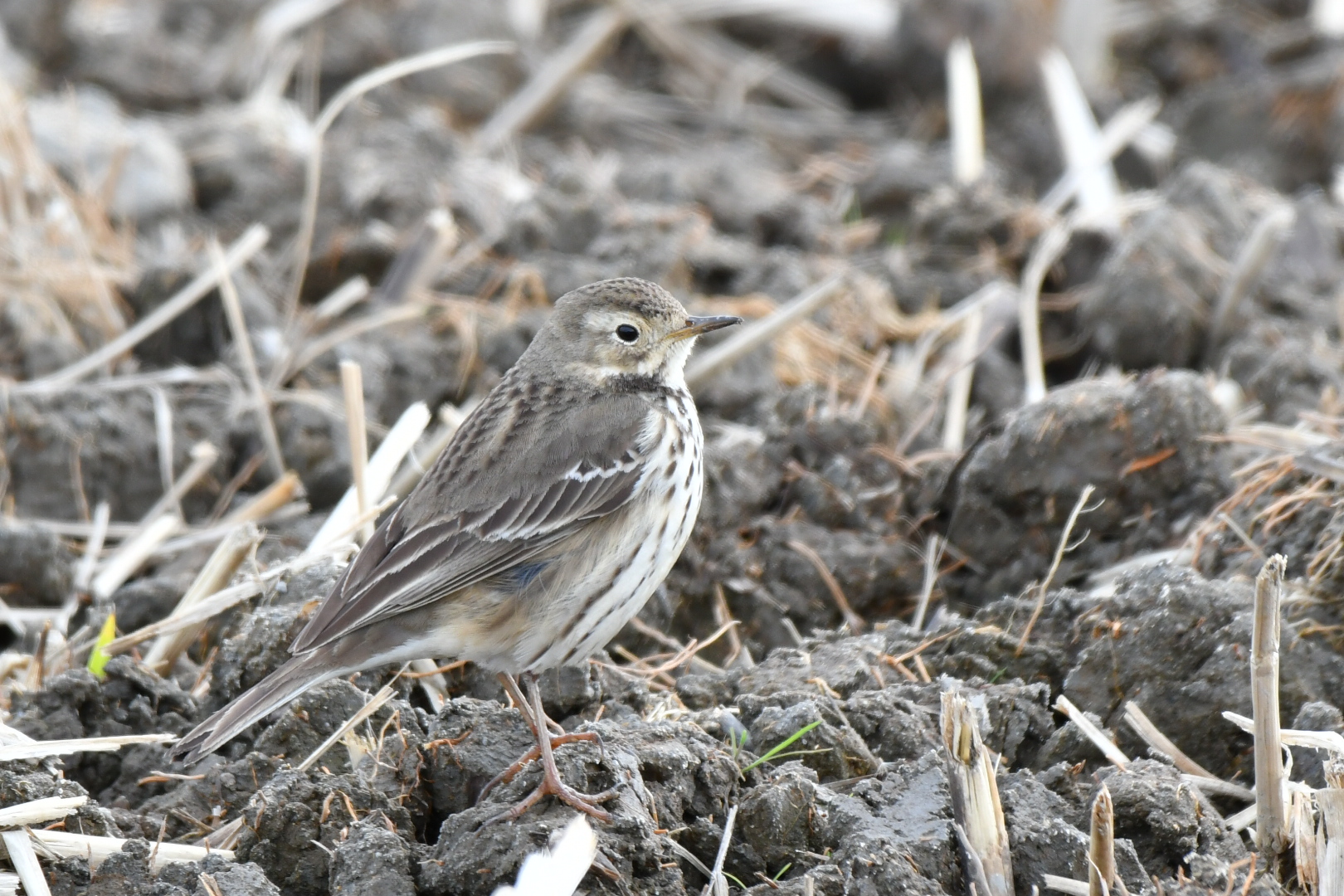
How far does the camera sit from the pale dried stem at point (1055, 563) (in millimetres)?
5633

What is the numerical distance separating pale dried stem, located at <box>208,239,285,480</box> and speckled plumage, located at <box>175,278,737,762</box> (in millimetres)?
1740

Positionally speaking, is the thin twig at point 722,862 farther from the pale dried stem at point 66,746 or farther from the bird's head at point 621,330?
the bird's head at point 621,330

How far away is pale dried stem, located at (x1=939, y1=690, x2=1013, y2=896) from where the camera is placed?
13.9 feet

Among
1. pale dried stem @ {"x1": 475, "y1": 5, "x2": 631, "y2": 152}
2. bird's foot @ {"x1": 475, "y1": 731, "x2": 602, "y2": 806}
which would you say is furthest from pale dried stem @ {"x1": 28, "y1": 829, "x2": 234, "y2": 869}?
pale dried stem @ {"x1": 475, "y1": 5, "x2": 631, "y2": 152}

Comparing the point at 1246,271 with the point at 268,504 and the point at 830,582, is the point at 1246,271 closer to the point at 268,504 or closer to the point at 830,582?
the point at 830,582

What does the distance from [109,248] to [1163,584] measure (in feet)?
18.7

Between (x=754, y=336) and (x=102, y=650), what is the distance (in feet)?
9.90

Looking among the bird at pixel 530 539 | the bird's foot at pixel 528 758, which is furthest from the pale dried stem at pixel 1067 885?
the bird at pixel 530 539

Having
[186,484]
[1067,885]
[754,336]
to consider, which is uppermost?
[754,336]

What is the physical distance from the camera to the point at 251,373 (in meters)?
7.32

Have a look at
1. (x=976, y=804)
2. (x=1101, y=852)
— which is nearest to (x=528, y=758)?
(x=976, y=804)

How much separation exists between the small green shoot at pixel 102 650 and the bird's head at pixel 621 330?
1.73 m

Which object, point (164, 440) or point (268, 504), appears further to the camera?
point (164, 440)

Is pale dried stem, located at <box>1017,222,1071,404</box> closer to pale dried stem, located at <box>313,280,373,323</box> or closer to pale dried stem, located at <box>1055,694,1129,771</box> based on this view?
pale dried stem, located at <box>1055,694,1129,771</box>
